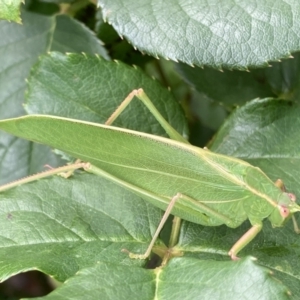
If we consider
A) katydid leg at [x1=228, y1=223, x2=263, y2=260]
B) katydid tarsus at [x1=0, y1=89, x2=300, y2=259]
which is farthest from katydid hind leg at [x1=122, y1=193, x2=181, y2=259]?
katydid leg at [x1=228, y1=223, x2=263, y2=260]

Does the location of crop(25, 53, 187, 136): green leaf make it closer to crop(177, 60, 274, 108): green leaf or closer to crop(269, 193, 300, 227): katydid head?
crop(177, 60, 274, 108): green leaf

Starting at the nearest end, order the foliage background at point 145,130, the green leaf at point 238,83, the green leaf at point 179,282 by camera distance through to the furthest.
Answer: the green leaf at point 179,282 < the foliage background at point 145,130 < the green leaf at point 238,83

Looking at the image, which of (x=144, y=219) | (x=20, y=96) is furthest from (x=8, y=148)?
(x=144, y=219)

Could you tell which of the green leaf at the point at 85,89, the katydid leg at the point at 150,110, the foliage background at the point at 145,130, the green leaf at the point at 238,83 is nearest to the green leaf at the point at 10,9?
the foliage background at the point at 145,130

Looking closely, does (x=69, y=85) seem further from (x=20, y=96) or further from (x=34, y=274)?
(x=34, y=274)

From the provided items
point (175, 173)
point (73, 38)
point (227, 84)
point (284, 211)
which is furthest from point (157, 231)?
point (73, 38)

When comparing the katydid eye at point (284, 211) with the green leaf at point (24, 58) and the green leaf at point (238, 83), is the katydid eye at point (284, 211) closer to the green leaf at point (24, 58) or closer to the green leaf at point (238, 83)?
the green leaf at point (238, 83)
